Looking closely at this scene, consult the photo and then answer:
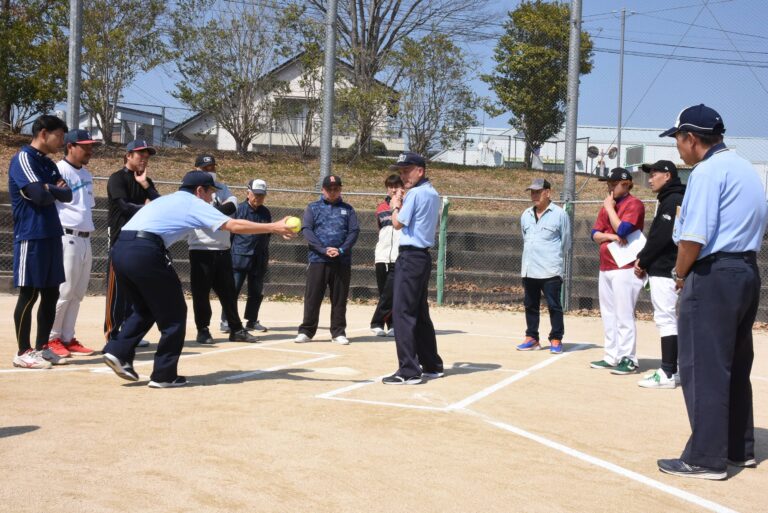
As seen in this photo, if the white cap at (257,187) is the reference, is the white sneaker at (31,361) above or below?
below

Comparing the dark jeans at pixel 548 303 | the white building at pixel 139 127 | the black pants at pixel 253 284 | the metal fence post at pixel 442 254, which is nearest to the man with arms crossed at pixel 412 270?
the dark jeans at pixel 548 303

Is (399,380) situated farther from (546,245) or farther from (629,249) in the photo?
(546,245)

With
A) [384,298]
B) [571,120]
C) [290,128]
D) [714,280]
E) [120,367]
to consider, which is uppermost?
[290,128]

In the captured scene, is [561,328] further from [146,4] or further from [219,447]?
[146,4]

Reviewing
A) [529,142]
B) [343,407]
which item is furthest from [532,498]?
[529,142]

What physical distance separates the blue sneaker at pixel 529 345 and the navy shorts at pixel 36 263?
5.58 metres

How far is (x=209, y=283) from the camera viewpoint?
33.1ft

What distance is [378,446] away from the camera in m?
5.20

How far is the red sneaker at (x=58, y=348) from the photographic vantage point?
27.0 feet

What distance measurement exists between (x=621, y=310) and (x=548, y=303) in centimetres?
150

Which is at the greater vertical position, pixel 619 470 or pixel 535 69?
pixel 535 69

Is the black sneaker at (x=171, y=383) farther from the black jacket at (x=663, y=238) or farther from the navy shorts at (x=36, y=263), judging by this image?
the black jacket at (x=663, y=238)

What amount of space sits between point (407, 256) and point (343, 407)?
1.93 metres

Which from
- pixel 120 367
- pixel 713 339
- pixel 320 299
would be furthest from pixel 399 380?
pixel 713 339
